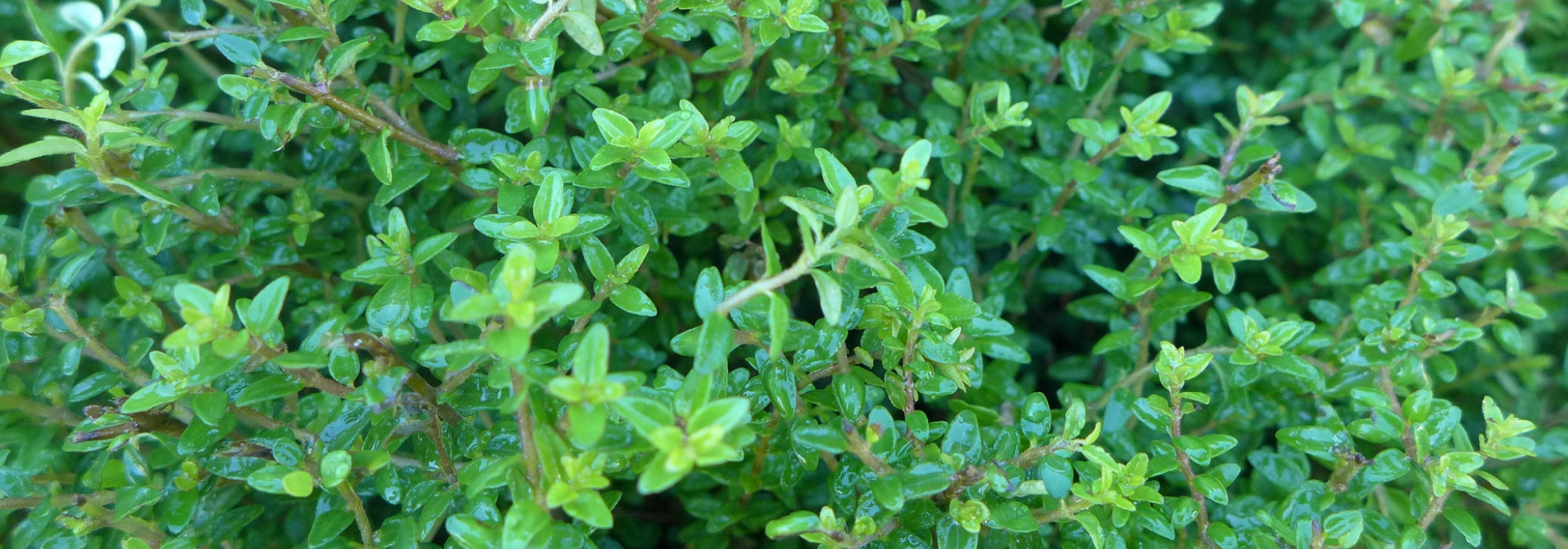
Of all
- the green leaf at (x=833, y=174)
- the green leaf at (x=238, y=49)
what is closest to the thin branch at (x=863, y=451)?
the green leaf at (x=833, y=174)

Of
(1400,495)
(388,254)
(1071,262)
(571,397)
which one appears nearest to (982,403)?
(1071,262)

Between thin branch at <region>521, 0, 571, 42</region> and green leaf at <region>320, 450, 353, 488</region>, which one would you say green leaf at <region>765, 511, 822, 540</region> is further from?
thin branch at <region>521, 0, 571, 42</region>

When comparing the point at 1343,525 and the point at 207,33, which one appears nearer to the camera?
the point at 1343,525

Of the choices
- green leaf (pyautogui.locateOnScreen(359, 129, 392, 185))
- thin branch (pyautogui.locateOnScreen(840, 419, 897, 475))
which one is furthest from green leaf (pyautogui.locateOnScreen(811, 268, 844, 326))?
green leaf (pyautogui.locateOnScreen(359, 129, 392, 185))

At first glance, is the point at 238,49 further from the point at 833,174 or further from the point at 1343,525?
the point at 1343,525

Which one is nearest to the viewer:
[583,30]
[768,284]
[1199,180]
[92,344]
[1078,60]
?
[768,284]

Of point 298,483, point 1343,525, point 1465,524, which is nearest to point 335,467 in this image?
point 298,483

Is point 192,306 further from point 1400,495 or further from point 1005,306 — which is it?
point 1400,495

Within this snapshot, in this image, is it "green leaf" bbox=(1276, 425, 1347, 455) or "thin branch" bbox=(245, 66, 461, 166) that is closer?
"thin branch" bbox=(245, 66, 461, 166)

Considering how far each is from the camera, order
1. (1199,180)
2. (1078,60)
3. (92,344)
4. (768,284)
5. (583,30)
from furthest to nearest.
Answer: (1078,60) < (1199,180) < (92,344) < (583,30) < (768,284)
